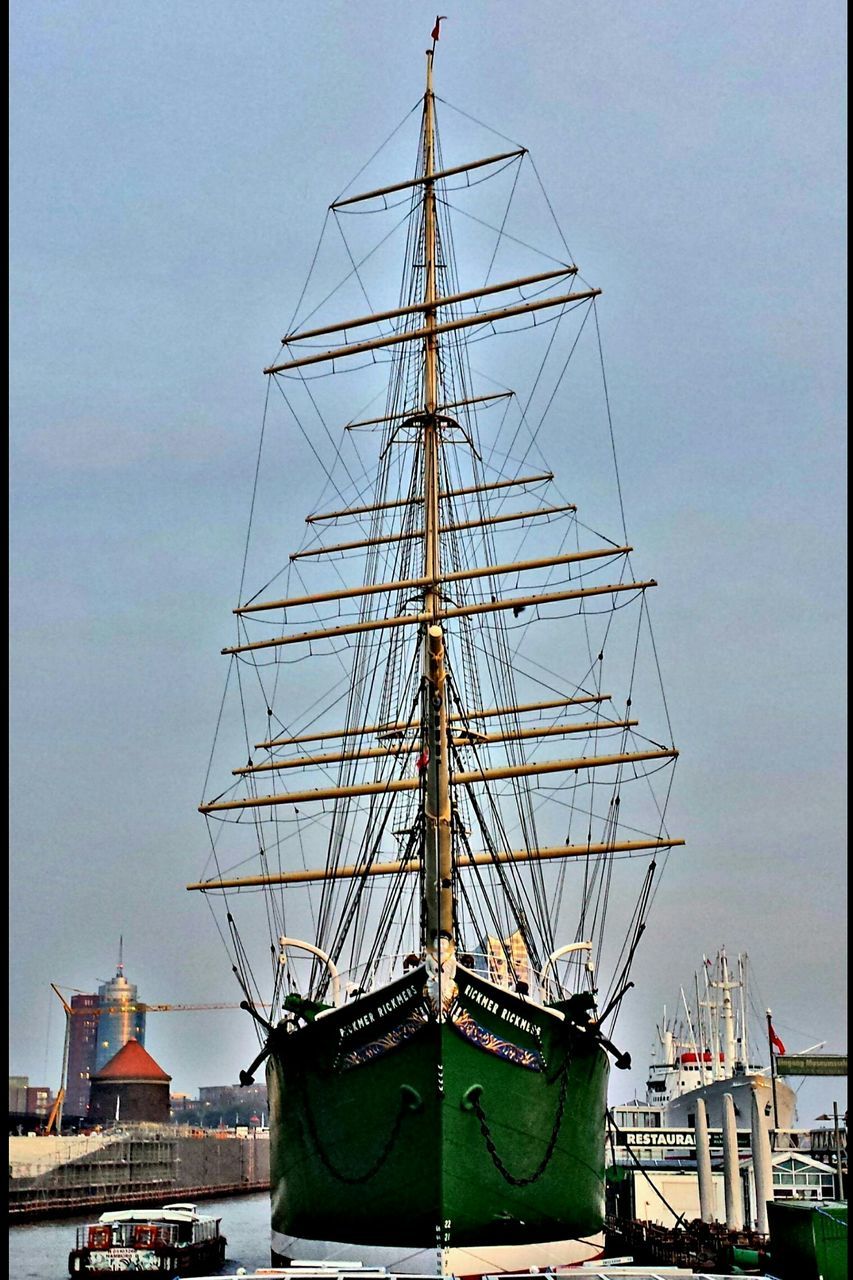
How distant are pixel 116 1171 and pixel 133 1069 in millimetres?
37536

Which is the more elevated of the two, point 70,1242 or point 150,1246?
point 150,1246

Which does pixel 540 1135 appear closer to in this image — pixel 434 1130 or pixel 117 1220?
pixel 434 1130

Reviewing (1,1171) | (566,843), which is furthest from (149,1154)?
(1,1171)

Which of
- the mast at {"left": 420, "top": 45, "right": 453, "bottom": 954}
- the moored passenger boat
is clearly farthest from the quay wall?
the mast at {"left": 420, "top": 45, "right": 453, "bottom": 954}

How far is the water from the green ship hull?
7.54m

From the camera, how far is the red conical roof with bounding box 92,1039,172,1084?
451ft

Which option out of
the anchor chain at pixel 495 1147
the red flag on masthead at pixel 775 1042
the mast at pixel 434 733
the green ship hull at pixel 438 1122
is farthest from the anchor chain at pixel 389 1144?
the red flag on masthead at pixel 775 1042

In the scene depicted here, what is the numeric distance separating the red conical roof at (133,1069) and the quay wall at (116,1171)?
16.7 m

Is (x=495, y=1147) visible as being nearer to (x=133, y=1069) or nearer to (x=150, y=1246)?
(x=150, y=1246)

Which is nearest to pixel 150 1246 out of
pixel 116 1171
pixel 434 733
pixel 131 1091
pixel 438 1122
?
pixel 438 1122

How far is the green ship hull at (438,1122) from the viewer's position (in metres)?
29.7

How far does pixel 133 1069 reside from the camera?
138 meters

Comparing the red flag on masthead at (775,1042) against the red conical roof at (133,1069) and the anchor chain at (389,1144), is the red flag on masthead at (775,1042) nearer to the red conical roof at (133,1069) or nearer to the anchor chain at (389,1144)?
the anchor chain at (389,1144)

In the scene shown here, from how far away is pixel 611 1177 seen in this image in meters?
65.0
